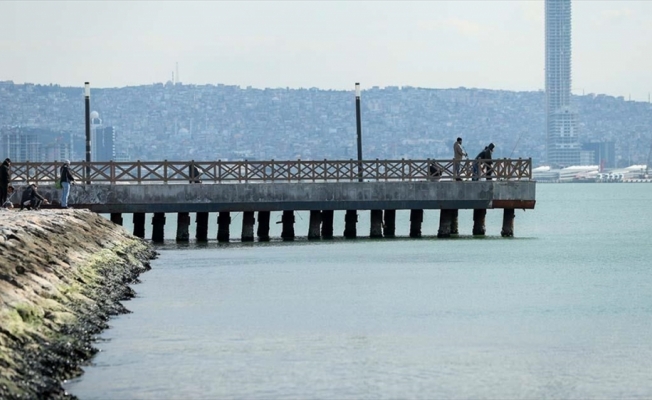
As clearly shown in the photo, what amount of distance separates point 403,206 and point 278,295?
705 inches

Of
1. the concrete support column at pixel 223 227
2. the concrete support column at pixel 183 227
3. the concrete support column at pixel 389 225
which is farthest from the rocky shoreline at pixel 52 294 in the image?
the concrete support column at pixel 389 225

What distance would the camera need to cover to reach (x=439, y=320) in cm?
2958

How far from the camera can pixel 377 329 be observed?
28047 mm

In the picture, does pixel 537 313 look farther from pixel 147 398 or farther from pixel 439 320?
pixel 147 398

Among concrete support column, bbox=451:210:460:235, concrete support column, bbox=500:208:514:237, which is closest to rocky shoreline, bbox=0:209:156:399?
concrete support column, bbox=451:210:460:235

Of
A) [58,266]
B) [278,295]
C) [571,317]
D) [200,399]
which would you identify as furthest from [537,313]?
[200,399]

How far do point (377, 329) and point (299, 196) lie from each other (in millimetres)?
23448

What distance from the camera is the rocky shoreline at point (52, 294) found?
68.2 feet

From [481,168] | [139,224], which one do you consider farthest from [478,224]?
[139,224]

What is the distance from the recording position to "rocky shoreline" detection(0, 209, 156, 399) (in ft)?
68.2

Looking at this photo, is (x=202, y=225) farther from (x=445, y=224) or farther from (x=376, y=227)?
(x=445, y=224)

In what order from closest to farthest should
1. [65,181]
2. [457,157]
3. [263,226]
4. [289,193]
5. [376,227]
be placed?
[65,181] < [289,193] < [457,157] < [376,227] < [263,226]

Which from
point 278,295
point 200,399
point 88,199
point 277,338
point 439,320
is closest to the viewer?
point 200,399

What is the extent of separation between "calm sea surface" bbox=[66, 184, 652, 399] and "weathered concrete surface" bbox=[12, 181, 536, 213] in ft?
11.0
